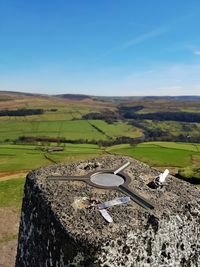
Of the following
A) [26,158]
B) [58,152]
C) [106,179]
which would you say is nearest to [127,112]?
[58,152]

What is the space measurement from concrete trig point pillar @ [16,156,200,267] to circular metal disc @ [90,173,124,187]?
40cm

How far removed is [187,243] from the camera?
893 cm

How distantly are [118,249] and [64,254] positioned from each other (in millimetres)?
1254

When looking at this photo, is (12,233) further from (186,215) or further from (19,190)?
(186,215)

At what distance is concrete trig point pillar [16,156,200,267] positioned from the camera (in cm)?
758

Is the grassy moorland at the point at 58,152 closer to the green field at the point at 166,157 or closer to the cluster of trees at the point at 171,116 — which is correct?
the green field at the point at 166,157

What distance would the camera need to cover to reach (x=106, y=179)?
35.9ft

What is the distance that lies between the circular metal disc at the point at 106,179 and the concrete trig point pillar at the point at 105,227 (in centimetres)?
40

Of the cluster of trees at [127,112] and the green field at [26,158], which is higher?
the green field at [26,158]

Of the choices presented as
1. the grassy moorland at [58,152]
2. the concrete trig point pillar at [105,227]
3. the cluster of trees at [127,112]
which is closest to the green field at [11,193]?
the grassy moorland at [58,152]

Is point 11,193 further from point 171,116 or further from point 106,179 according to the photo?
point 171,116

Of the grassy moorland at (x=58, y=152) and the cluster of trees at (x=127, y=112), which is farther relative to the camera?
the cluster of trees at (x=127, y=112)

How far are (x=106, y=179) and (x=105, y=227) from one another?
313 centimetres

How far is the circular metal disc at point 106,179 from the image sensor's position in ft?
34.6
